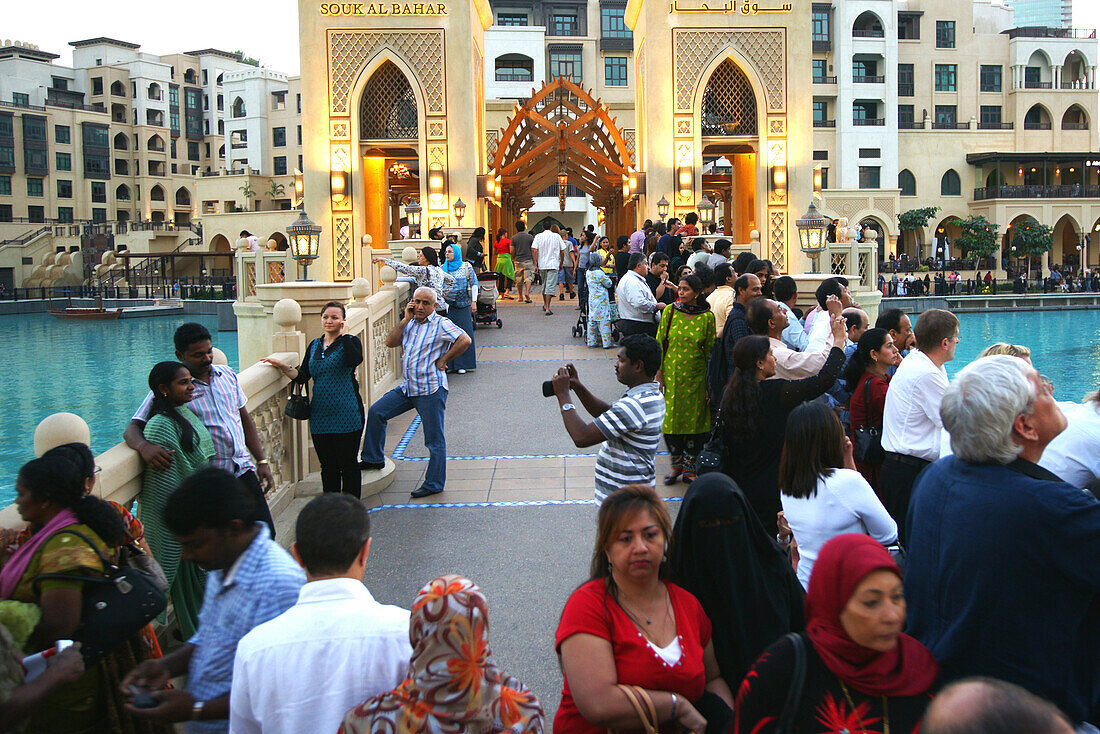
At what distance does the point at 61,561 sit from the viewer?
283 centimetres

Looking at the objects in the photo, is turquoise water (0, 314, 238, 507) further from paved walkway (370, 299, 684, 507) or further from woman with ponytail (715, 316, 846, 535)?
woman with ponytail (715, 316, 846, 535)

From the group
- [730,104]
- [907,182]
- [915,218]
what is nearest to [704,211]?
[730,104]

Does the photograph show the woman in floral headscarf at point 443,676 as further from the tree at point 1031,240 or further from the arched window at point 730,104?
the tree at point 1031,240

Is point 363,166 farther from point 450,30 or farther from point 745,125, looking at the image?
point 745,125

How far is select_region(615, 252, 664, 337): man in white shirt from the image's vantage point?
32.4 feet

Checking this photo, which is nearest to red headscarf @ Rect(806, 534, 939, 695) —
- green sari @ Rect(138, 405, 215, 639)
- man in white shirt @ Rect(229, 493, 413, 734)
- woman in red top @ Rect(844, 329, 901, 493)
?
man in white shirt @ Rect(229, 493, 413, 734)

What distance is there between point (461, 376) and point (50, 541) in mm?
9778

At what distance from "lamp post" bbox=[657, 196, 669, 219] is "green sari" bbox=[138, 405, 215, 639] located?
1912cm

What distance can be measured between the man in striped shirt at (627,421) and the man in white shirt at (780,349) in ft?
4.10

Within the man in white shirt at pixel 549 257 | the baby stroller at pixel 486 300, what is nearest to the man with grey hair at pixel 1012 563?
the baby stroller at pixel 486 300

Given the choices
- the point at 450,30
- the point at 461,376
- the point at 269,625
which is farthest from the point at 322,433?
the point at 450,30

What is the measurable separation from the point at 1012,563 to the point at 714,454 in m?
2.68

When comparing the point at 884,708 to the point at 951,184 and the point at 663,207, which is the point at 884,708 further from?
the point at 951,184

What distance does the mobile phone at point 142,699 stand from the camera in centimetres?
270
